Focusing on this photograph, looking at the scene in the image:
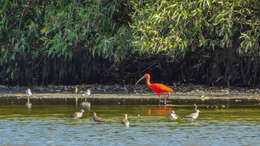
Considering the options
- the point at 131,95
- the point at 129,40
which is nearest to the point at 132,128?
the point at 131,95

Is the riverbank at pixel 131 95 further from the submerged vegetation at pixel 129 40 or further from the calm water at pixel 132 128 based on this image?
the calm water at pixel 132 128

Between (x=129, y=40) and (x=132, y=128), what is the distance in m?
11.2

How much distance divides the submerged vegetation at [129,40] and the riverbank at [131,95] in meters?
1.30

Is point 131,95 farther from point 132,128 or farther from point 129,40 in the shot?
point 132,128

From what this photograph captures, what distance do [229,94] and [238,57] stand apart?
380 centimetres

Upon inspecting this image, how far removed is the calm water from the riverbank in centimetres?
273

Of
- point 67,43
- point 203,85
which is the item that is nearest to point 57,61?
point 67,43

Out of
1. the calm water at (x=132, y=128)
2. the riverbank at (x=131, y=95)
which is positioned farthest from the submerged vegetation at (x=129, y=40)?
the calm water at (x=132, y=128)

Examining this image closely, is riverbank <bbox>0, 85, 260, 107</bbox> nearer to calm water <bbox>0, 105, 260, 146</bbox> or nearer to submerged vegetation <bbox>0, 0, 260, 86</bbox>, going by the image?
submerged vegetation <bbox>0, 0, 260, 86</bbox>

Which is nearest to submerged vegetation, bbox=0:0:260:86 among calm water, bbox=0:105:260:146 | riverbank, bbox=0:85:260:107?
riverbank, bbox=0:85:260:107

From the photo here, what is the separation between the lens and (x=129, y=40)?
2625 centimetres

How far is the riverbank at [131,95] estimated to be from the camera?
73.7ft

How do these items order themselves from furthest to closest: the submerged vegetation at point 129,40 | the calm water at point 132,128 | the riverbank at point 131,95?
1. the submerged vegetation at point 129,40
2. the riverbank at point 131,95
3. the calm water at point 132,128

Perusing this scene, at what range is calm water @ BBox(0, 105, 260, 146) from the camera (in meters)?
13.6
